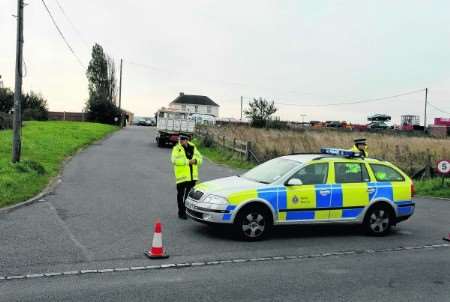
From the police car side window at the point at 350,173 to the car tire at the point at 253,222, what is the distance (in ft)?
5.40

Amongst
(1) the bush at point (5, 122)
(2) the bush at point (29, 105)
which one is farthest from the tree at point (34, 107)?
(1) the bush at point (5, 122)

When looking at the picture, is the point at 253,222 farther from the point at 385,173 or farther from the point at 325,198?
the point at 385,173

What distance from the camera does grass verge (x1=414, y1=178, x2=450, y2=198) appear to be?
677 inches

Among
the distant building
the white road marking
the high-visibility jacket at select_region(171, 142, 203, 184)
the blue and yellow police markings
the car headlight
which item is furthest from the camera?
the distant building

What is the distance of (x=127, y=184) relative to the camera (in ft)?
54.1

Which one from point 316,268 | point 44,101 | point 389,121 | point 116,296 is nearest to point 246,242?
point 316,268

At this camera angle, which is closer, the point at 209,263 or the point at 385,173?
the point at 209,263

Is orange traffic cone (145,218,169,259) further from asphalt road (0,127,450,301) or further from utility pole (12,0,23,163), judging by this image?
utility pole (12,0,23,163)

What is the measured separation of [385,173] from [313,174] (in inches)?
65.6

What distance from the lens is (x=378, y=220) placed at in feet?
33.3

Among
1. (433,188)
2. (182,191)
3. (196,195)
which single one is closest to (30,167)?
(182,191)

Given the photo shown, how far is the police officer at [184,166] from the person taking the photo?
10.9 metres

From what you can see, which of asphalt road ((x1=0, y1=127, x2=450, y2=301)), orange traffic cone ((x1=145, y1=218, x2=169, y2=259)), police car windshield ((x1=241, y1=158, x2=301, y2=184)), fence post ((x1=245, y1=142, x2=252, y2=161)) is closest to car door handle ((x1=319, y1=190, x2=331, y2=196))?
police car windshield ((x1=241, y1=158, x2=301, y2=184))

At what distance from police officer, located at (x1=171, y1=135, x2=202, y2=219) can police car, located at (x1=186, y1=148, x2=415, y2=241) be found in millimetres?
1084
